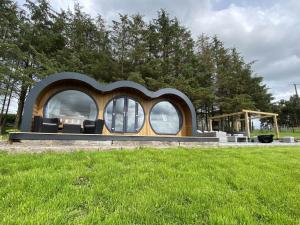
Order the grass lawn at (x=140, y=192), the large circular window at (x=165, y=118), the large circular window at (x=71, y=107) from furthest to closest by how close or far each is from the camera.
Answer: the large circular window at (x=165, y=118) → the large circular window at (x=71, y=107) → the grass lawn at (x=140, y=192)

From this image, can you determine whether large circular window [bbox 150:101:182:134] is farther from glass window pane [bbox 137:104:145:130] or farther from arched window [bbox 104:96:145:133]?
arched window [bbox 104:96:145:133]

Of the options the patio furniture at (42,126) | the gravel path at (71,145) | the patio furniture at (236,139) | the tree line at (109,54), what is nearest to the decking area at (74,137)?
the gravel path at (71,145)

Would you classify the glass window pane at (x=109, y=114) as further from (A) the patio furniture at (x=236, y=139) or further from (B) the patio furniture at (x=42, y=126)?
(A) the patio furniture at (x=236, y=139)

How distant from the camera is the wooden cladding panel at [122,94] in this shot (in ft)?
27.0

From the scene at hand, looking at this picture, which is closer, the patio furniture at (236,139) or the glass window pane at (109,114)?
the glass window pane at (109,114)

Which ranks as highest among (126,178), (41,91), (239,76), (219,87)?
(239,76)

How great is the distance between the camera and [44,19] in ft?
65.8

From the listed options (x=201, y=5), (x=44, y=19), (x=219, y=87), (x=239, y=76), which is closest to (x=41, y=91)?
(x=201, y=5)

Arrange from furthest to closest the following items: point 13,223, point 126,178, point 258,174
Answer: point 258,174, point 126,178, point 13,223

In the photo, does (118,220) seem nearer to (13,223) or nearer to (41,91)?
(13,223)

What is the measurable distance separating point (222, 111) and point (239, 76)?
519cm

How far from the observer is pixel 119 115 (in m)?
9.32

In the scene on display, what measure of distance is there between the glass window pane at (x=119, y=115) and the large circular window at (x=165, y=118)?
1.47 m

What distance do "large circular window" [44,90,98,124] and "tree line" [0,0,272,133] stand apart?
355 inches
